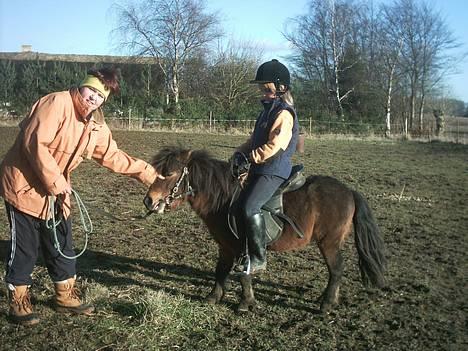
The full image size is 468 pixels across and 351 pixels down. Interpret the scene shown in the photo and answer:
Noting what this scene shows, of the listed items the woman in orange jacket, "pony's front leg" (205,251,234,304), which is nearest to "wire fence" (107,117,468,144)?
"pony's front leg" (205,251,234,304)

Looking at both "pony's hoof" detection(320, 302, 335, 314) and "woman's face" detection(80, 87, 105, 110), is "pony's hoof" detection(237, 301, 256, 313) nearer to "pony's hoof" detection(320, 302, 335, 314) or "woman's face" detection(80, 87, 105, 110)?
"pony's hoof" detection(320, 302, 335, 314)

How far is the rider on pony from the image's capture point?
4.48m

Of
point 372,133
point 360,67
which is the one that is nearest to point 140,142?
point 372,133

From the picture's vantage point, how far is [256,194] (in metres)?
4.51

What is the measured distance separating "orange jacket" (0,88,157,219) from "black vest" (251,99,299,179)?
153 centimetres

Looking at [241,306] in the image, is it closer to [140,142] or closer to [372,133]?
[140,142]

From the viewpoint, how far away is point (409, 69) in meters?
38.8

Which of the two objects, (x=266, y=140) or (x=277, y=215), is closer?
(x=266, y=140)

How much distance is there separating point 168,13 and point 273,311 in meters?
35.6

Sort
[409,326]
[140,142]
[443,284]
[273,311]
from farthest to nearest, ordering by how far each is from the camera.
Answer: [140,142]
[443,284]
[273,311]
[409,326]

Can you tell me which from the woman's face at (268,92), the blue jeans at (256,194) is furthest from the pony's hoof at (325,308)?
the woman's face at (268,92)

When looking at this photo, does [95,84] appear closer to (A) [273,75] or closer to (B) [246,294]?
(A) [273,75]

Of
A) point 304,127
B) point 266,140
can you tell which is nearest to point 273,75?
point 266,140

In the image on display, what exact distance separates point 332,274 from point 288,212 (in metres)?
0.79
